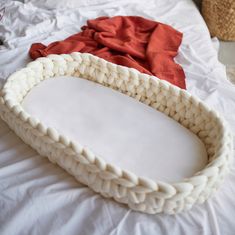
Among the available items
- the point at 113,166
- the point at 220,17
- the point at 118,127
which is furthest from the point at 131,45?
the point at 220,17

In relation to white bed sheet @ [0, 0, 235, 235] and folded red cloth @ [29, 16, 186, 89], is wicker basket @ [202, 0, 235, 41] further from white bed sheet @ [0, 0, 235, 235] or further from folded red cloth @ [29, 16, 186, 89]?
white bed sheet @ [0, 0, 235, 235]

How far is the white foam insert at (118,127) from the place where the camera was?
27.9 inches

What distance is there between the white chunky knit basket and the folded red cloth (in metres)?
0.19

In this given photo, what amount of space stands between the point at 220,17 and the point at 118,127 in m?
A: 1.34

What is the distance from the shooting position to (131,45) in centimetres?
119

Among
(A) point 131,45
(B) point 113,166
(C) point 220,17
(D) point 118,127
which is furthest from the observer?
(C) point 220,17

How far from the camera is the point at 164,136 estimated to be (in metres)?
0.78

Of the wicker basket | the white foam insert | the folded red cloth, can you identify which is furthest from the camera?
the wicker basket

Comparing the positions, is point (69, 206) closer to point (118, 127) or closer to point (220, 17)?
point (118, 127)

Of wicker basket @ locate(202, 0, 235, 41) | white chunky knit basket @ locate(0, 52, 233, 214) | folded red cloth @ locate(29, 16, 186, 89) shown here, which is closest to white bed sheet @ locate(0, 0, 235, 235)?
white chunky knit basket @ locate(0, 52, 233, 214)

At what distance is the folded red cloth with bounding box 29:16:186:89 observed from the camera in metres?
1.09

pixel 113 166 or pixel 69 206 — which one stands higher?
pixel 113 166

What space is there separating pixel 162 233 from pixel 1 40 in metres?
1.06

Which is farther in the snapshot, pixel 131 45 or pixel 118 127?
pixel 131 45
